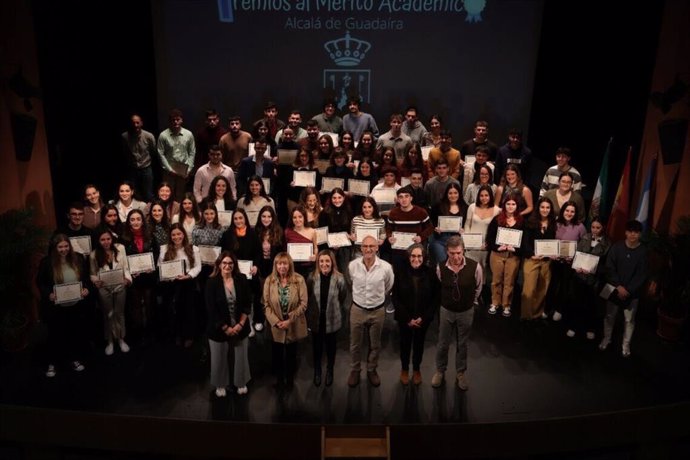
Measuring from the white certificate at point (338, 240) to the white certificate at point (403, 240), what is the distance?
1.61ft

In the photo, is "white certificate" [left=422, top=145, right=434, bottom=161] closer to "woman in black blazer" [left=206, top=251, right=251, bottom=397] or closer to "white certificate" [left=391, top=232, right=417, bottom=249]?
"white certificate" [left=391, top=232, right=417, bottom=249]

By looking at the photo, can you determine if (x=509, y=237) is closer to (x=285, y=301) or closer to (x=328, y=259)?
(x=328, y=259)

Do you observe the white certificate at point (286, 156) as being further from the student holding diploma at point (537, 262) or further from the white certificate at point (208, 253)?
the student holding diploma at point (537, 262)

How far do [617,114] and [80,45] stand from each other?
7639mm

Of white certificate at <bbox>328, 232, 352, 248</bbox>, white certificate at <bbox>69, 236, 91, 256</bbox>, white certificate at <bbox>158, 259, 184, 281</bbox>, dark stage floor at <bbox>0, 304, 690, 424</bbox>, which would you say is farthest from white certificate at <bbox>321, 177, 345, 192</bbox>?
white certificate at <bbox>69, 236, 91, 256</bbox>

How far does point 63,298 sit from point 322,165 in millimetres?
3425

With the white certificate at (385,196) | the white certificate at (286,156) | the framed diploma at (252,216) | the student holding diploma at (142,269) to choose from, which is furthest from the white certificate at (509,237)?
the student holding diploma at (142,269)

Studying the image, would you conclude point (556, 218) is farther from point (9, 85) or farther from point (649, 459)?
point (9, 85)

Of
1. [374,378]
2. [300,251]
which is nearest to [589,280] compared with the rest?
[374,378]

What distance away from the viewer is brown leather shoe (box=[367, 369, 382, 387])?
6.04 m

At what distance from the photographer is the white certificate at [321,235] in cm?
684

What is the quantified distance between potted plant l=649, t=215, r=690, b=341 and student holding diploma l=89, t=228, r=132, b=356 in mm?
5406

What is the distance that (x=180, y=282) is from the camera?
6523 mm

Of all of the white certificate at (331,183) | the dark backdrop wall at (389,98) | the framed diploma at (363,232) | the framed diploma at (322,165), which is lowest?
the framed diploma at (363,232)
